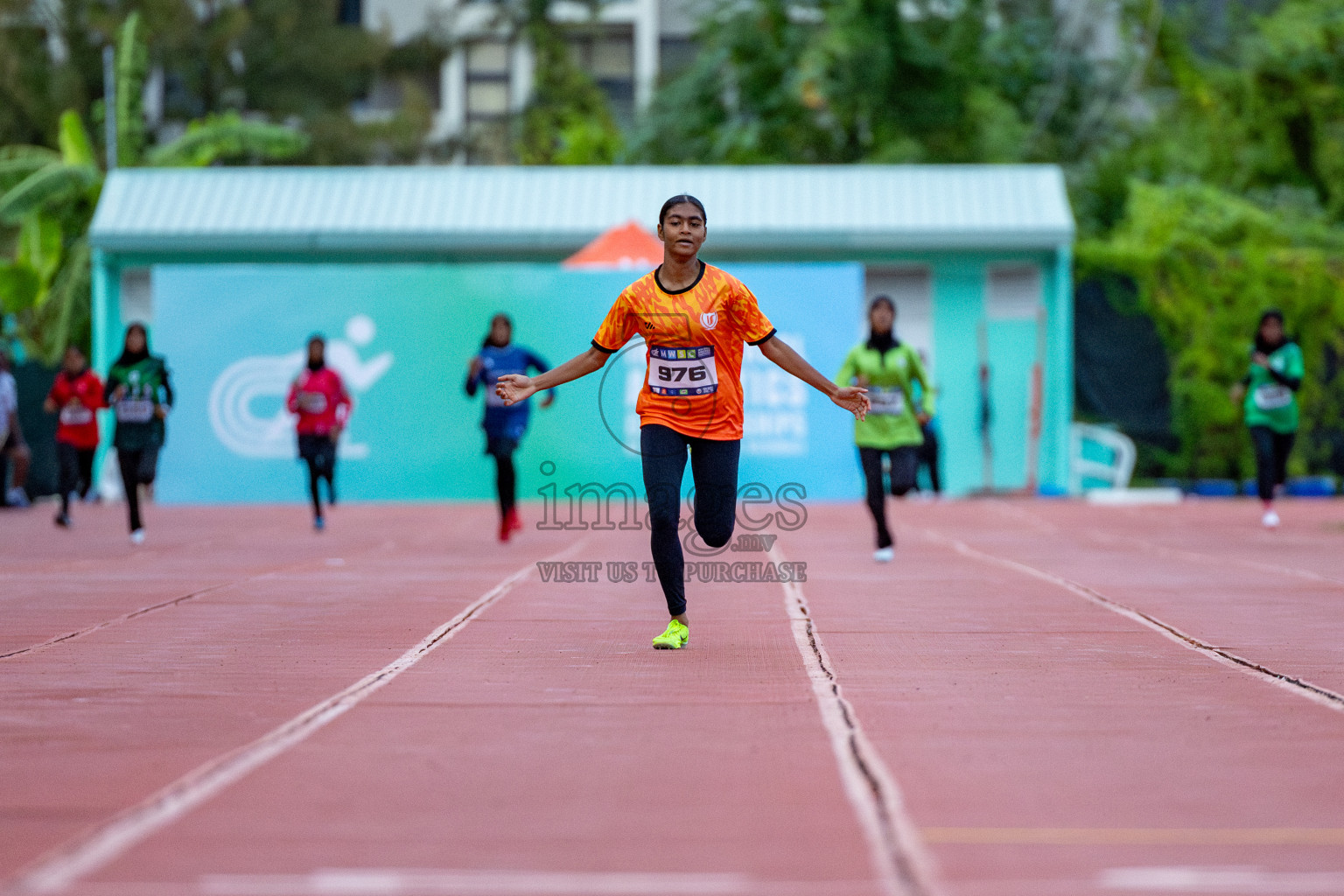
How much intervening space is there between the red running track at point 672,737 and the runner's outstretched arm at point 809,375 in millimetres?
1123

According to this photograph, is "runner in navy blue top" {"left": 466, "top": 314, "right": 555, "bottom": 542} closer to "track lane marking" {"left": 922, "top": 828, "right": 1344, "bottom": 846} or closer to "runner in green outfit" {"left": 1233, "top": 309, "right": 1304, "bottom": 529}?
"runner in green outfit" {"left": 1233, "top": 309, "right": 1304, "bottom": 529}

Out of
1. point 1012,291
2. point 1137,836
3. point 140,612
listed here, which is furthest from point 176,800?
point 1012,291

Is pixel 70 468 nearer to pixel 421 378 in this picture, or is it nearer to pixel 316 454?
pixel 316 454

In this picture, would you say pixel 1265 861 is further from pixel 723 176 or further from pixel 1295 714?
pixel 723 176

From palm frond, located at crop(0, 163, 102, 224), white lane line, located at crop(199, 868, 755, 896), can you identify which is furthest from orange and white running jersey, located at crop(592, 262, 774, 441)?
palm frond, located at crop(0, 163, 102, 224)

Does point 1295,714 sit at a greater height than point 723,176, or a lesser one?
lesser

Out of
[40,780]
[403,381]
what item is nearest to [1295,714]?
[40,780]

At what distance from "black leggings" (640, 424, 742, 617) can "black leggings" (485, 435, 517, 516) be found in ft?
23.6

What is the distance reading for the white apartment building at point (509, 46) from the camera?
167 ft

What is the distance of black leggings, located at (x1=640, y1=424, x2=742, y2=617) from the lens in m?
7.62

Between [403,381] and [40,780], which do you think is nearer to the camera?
[40,780]

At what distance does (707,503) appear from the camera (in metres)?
7.77

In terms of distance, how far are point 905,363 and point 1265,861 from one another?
8.75 m

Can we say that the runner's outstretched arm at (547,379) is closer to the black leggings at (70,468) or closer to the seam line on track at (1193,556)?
the seam line on track at (1193,556)
